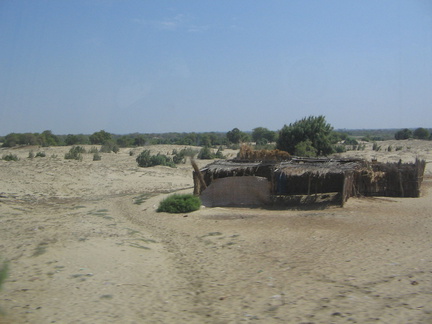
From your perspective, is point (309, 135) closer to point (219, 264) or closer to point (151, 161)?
point (151, 161)

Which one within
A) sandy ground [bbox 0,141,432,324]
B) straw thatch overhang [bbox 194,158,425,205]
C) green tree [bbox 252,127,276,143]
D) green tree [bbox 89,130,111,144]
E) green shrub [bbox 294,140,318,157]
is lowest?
sandy ground [bbox 0,141,432,324]

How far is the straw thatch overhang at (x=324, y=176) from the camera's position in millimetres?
18297

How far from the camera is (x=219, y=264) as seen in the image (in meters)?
10.2

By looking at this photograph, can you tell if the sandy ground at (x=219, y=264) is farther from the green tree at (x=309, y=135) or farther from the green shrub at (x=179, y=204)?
the green tree at (x=309, y=135)

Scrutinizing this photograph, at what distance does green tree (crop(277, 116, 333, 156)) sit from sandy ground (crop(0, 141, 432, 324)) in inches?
488

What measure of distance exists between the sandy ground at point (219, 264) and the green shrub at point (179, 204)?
1.46 feet

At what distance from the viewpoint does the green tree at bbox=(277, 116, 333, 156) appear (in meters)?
30.7

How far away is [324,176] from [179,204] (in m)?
5.89

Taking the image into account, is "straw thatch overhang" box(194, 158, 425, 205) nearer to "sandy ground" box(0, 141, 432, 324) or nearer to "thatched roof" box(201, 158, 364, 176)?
"thatched roof" box(201, 158, 364, 176)

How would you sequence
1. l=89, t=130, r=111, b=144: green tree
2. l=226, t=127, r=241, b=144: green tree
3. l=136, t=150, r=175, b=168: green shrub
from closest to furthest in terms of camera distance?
l=136, t=150, r=175, b=168: green shrub, l=89, t=130, r=111, b=144: green tree, l=226, t=127, r=241, b=144: green tree

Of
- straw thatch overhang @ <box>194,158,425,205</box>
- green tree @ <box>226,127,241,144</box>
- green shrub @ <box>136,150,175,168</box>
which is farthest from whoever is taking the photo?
green tree @ <box>226,127,241,144</box>

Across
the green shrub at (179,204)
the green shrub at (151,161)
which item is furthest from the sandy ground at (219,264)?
the green shrub at (151,161)

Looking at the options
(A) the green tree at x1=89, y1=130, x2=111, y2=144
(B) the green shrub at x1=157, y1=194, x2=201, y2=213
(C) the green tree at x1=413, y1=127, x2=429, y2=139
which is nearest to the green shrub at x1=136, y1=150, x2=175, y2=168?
(B) the green shrub at x1=157, y1=194, x2=201, y2=213

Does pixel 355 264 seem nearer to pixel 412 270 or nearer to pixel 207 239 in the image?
pixel 412 270
